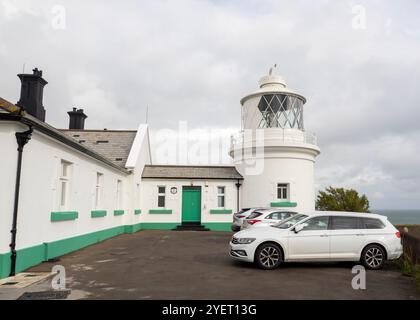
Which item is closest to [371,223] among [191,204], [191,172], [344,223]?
[344,223]

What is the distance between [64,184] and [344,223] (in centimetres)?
912

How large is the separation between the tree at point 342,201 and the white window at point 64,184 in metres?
16.7

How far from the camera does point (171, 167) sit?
22.8 metres

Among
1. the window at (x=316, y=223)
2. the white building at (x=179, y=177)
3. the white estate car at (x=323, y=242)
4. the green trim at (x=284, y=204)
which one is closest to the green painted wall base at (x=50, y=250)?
the white building at (x=179, y=177)

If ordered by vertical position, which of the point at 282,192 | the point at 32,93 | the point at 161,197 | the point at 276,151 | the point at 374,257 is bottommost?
the point at 374,257

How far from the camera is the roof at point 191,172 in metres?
21.4

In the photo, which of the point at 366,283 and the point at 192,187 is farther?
the point at 192,187

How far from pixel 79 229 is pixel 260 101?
13940 millimetres

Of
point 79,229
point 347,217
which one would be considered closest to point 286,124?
point 347,217

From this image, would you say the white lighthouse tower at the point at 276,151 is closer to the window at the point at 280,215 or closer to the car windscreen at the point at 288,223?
the window at the point at 280,215

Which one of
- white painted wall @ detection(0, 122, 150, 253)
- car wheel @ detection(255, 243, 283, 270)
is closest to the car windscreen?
car wheel @ detection(255, 243, 283, 270)

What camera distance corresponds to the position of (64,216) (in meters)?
10.3

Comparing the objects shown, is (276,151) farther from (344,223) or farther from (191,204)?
(344,223)
